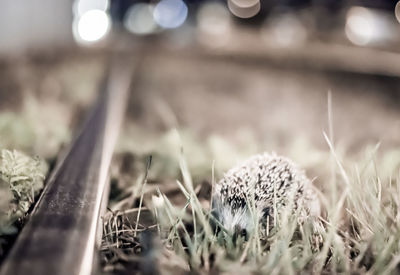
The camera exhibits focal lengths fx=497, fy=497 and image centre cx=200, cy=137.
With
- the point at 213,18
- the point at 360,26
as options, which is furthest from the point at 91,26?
the point at 360,26

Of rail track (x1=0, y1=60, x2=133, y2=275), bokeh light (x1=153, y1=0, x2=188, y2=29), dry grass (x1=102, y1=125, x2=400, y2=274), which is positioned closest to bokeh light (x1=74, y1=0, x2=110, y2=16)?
bokeh light (x1=153, y1=0, x2=188, y2=29)

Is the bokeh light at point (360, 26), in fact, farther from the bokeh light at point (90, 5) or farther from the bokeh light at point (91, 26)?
the bokeh light at point (90, 5)

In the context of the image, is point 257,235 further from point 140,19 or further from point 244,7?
point 140,19

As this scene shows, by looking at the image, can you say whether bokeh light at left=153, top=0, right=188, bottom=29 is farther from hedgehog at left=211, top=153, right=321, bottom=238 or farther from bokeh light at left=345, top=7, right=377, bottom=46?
hedgehog at left=211, top=153, right=321, bottom=238

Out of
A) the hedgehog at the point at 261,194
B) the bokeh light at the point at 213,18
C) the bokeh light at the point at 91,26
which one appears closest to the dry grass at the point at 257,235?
the hedgehog at the point at 261,194

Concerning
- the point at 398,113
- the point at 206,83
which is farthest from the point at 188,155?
the point at 206,83
